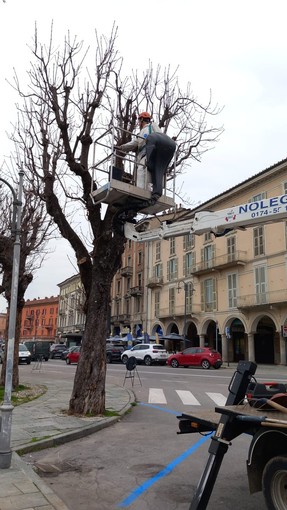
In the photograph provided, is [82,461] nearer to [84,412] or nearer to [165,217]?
[84,412]

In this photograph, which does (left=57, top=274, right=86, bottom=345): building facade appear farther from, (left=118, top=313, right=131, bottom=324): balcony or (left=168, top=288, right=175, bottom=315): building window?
(left=168, top=288, right=175, bottom=315): building window

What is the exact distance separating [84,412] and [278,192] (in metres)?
27.2

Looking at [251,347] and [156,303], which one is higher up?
[156,303]

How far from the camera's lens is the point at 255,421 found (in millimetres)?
3834

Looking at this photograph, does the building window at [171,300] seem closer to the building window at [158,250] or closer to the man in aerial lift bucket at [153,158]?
the building window at [158,250]

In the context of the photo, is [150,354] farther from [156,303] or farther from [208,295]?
[156,303]

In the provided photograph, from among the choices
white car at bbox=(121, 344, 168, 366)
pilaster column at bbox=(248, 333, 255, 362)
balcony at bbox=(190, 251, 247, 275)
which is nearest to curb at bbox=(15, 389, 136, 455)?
white car at bbox=(121, 344, 168, 366)

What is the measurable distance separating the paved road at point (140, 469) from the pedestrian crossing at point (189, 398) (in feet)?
9.73

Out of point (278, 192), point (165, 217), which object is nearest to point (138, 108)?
point (165, 217)

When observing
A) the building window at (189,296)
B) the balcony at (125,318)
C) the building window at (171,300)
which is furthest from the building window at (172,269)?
the balcony at (125,318)

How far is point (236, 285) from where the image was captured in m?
37.3

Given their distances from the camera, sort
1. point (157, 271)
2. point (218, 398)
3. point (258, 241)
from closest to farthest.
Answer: point (218, 398)
point (258, 241)
point (157, 271)

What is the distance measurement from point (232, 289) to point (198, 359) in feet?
35.5

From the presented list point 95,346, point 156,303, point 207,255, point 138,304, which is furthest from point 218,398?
point 138,304
